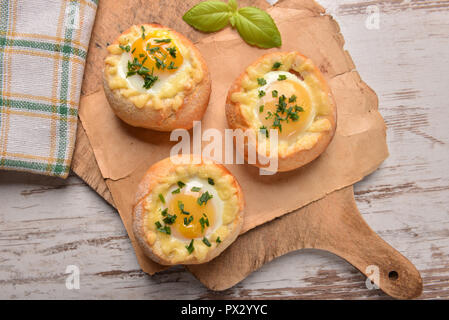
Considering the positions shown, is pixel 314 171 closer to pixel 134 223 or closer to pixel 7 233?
pixel 134 223

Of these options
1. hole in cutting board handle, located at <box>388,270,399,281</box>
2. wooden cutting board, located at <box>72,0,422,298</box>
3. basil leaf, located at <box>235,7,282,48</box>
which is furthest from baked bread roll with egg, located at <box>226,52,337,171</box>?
hole in cutting board handle, located at <box>388,270,399,281</box>

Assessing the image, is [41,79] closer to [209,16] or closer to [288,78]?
[209,16]

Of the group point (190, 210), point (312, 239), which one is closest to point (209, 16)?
point (190, 210)

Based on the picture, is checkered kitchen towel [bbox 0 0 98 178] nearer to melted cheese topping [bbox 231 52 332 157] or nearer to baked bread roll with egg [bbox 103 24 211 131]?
baked bread roll with egg [bbox 103 24 211 131]

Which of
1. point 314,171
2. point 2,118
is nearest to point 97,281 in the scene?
point 2,118

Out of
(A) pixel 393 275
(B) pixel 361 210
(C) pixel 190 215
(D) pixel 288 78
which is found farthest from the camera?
(B) pixel 361 210

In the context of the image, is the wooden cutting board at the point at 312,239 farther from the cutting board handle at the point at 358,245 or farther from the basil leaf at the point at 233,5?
the basil leaf at the point at 233,5

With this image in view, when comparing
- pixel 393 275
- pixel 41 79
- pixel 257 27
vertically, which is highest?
pixel 257 27

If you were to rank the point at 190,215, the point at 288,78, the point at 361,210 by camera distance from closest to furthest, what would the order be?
the point at 190,215
the point at 288,78
the point at 361,210
